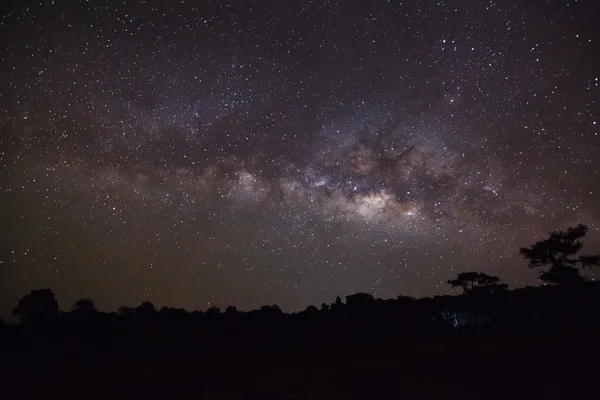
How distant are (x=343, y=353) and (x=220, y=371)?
17.0 feet

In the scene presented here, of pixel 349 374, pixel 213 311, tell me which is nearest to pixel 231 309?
pixel 213 311

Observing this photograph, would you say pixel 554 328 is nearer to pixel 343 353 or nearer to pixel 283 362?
pixel 343 353

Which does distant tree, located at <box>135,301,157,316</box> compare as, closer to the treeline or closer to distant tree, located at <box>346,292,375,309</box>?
the treeline

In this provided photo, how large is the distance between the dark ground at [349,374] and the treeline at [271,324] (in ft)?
6.51

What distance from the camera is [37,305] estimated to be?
3095 cm

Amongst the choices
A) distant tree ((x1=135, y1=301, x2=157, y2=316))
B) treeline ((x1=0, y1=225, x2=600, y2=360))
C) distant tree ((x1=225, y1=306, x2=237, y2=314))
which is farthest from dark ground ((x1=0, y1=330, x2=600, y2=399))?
distant tree ((x1=225, y1=306, x2=237, y2=314))

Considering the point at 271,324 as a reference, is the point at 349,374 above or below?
below

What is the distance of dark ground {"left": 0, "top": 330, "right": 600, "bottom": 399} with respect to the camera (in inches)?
449

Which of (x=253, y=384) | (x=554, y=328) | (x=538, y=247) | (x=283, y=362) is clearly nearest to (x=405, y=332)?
(x=554, y=328)

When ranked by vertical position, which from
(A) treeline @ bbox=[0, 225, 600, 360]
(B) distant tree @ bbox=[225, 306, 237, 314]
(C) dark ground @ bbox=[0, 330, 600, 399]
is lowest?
(C) dark ground @ bbox=[0, 330, 600, 399]

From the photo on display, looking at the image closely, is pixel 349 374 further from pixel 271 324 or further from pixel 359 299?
pixel 359 299

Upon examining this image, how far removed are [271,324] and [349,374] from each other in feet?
38.7

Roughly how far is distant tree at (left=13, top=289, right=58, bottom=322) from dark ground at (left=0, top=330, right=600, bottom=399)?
37.9ft

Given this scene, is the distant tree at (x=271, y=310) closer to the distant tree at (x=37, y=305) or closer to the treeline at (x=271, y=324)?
the treeline at (x=271, y=324)
